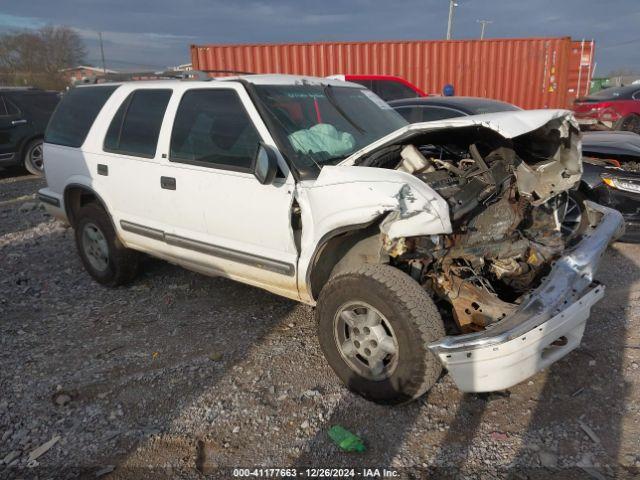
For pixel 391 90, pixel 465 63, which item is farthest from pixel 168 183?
pixel 465 63

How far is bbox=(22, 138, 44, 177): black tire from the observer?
10727 millimetres

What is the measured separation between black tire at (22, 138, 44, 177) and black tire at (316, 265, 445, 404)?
10.1 m

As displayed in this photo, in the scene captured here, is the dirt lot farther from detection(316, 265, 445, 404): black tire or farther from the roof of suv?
the roof of suv

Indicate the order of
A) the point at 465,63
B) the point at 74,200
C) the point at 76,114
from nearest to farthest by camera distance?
the point at 76,114 → the point at 74,200 → the point at 465,63

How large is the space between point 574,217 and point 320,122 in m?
2.12

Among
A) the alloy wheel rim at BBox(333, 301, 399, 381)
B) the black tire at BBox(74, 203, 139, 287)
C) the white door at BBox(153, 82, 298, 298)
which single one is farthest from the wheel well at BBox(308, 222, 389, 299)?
the black tire at BBox(74, 203, 139, 287)

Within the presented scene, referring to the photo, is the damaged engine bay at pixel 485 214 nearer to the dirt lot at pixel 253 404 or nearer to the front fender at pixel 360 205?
the front fender at pixel 360 205

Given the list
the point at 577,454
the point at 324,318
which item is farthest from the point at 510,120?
the point at 577,454

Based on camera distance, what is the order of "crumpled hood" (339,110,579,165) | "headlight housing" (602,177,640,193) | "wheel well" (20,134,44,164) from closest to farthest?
1. "crumpled hood" (339,110,579,165)
2. "headlight housing" (602,177,640,193)
3. "wheel well" (20,134,44,164)

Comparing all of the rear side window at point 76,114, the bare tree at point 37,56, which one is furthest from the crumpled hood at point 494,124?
the bare tree at point 37,56

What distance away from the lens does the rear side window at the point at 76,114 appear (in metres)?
4.50

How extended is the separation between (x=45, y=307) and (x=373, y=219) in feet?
10.7

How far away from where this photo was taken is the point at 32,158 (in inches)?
428

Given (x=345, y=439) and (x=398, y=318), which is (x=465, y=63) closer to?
(x=398, y=318)
